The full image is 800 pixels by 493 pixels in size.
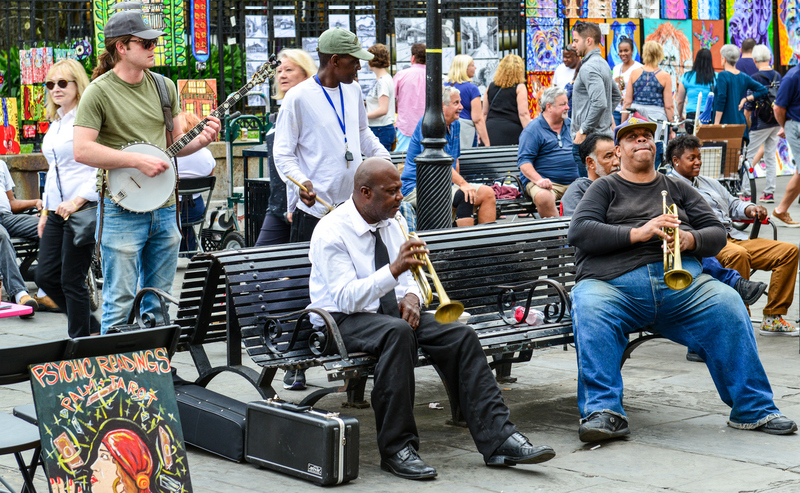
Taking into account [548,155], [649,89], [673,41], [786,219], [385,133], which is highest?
[673,41]

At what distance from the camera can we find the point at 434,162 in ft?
24.4

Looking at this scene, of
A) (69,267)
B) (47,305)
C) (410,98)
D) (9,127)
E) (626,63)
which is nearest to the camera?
(69,267)

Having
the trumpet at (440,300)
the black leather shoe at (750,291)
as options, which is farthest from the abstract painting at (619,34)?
the trumpet at (440,300)

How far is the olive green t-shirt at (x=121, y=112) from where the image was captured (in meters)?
5.74

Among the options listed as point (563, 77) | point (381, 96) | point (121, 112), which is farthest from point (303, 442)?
point (563, 77)

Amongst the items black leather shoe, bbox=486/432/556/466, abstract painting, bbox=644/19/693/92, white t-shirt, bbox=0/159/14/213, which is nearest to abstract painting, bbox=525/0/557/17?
abstract painting, bbox=644/19/693/92

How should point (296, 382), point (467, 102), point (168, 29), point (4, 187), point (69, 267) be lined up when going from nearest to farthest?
1. point (296, 382)
2. point (69, 267)
3. point (4, 187)
4. point (467, 102)
5. point (168, 29)

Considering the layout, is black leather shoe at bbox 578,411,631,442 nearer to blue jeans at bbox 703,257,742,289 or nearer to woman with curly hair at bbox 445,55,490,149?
blue jeans at bbox 703,257,742,289

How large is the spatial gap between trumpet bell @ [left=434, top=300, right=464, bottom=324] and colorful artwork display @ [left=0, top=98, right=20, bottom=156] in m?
8.55

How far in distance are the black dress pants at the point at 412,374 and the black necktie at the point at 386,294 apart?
0.39 feet

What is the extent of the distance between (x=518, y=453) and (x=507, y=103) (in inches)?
333

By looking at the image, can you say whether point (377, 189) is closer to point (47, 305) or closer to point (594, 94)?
point (47, 305)

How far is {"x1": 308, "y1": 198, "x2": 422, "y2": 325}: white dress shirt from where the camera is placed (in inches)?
193

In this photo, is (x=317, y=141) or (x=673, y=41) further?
(x=673, y=41)
